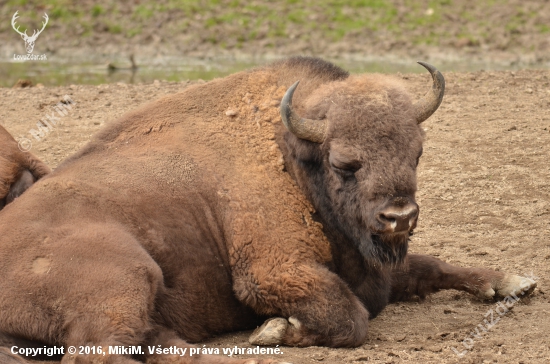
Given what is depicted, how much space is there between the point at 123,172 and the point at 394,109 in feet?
6.97

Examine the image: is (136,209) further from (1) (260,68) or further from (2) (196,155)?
(1) (260,68)

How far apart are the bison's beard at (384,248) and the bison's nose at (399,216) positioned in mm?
213

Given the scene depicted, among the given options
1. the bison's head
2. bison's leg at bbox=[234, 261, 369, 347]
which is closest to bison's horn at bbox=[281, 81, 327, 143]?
the bison's head

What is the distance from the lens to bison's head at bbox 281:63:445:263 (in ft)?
19.9

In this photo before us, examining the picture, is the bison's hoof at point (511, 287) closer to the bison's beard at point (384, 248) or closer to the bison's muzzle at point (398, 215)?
Result: the bison's beard at point (384, 248)

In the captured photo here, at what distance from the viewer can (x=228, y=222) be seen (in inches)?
255

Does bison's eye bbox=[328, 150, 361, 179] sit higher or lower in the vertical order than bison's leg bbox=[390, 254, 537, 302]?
higher

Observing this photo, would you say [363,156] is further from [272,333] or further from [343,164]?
[272,333]

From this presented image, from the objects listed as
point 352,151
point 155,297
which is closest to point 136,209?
point 155,297

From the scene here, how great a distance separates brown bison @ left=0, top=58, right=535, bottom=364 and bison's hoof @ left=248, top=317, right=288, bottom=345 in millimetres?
12

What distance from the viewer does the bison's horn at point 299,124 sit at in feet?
20.7

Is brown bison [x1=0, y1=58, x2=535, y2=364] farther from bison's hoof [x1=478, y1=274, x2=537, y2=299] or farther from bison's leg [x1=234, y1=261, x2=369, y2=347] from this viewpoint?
bison's hoof [x1=478, y1=274, x2=537, y2=299]

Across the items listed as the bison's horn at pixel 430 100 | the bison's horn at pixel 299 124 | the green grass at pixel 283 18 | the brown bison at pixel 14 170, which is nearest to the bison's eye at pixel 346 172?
the bison's horn at pixel 299 124

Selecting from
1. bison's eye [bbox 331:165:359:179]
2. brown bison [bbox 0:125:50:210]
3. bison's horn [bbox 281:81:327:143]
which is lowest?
brown bison [bbox 0:125:50:210]
